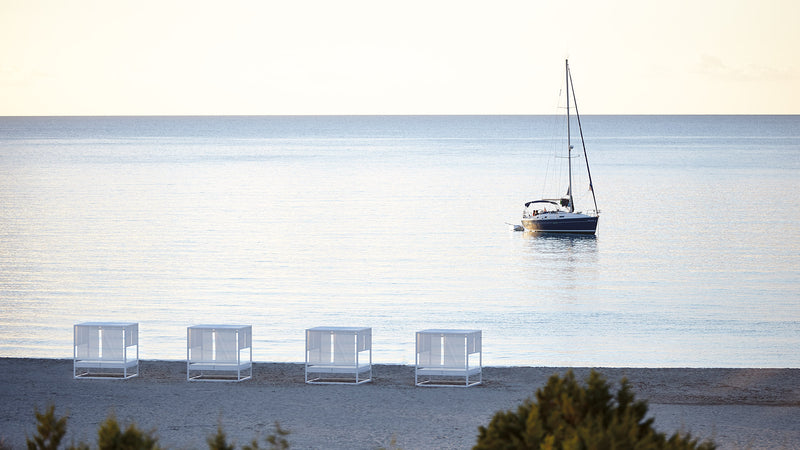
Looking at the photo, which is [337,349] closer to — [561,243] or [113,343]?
[113,343]

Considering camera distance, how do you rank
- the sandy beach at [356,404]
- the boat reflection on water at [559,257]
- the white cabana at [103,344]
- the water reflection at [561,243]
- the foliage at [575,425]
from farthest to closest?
the water reflection at [561,243] < the boat reflection on water at [559,257] < the white cabana at [103,344] < the sandy beach at [356,404] < the foliage at [575,425]

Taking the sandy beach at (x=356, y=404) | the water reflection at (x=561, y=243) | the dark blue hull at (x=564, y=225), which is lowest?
the sandy beach at (x=356, y=404)

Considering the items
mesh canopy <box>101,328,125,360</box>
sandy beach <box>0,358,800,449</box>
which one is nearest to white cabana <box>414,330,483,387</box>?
sandy beach <box>0,358,800,449</box>

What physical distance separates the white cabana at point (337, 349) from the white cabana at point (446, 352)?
602 millimetres

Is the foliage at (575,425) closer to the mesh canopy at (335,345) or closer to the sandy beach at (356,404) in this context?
the sandy beach at (356,404)

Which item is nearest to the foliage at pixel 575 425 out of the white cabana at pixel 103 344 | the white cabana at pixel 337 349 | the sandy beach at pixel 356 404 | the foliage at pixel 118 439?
the foliage at pixel 118 439

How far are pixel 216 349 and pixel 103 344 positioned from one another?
4.36ft

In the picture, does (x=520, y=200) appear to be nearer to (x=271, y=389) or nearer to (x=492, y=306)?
(x=492, y=306)

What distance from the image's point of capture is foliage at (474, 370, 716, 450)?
5871 mm

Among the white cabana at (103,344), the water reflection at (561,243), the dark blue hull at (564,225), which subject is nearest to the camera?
the white cabana at (103,344)

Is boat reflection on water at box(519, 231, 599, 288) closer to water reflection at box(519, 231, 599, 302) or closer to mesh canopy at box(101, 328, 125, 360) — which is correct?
water reflection at box(519, 231, 599, 302)

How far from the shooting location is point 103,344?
1318 cm

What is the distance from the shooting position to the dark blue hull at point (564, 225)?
47.3 meters

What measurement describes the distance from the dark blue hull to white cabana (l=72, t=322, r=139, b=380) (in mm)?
35675
